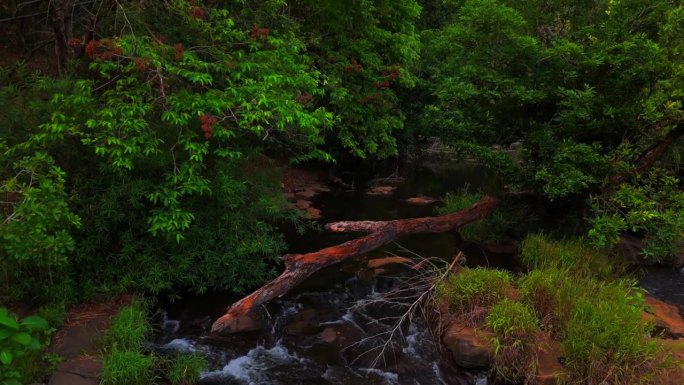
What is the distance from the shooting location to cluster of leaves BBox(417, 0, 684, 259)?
835 centimetres

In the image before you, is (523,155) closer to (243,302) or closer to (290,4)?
(290,4)

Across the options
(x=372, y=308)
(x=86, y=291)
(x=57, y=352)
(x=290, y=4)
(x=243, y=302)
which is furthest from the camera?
(x=290, y=4)

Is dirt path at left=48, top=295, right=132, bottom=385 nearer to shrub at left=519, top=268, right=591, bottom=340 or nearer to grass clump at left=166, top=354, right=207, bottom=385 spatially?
grass clump at left=166, top=354, right=207, bottom=385

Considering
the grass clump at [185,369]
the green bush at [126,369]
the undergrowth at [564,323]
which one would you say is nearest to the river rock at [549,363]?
the undergrowth at [564,323]

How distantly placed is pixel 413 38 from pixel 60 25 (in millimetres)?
7027

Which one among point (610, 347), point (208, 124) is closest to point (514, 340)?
point (610, 347)

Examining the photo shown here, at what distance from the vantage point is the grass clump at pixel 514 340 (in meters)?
6.32

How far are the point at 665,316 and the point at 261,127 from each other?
7.80 m

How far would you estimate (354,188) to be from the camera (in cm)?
2073

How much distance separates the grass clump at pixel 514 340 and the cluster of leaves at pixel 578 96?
2464 millimetres

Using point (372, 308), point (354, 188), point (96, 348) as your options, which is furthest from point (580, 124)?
point (354, 188)

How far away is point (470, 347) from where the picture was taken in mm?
6672

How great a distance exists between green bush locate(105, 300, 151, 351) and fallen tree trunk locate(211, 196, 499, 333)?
1.09 meters

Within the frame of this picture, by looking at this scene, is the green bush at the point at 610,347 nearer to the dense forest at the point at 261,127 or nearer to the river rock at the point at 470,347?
the dense forest at the point at 261,127
